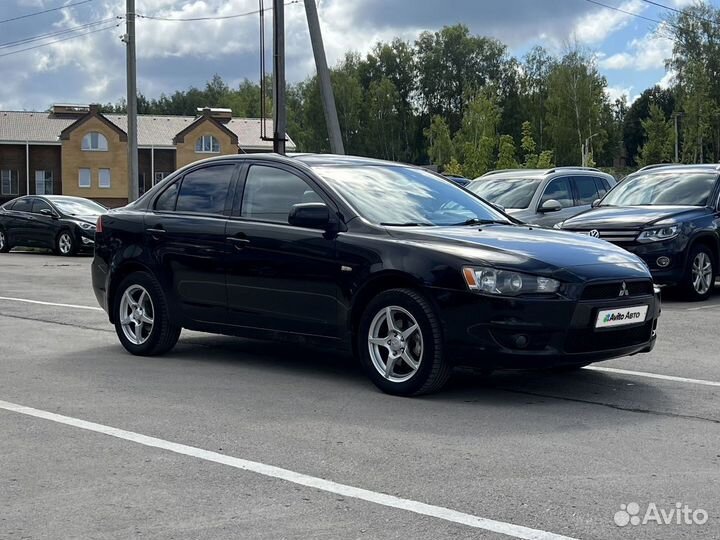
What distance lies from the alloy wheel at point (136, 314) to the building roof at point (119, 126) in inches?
2629

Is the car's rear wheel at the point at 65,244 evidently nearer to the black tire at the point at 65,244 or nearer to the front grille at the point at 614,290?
the black tire at the point at 65,244

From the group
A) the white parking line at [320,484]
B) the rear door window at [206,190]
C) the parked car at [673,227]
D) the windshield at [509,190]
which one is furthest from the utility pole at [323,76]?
the white parking line at [320,484]

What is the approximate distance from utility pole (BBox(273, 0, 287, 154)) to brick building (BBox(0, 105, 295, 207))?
179 ft

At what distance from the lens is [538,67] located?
101 meters

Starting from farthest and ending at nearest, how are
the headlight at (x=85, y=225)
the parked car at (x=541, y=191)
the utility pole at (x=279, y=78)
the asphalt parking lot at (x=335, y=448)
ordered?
1. the headlight at (x=85, y=225)
2. the utility pole at (x=279, y=78)
3. the parked car at (x=541, y=191)
4. the asphalt parking lot at (x=335, y=448)

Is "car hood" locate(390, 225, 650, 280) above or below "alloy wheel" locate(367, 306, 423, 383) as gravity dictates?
above

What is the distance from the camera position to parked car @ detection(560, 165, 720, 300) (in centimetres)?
1338

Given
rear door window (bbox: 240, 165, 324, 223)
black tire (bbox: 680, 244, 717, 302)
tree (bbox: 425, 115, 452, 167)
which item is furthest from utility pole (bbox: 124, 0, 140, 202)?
tree (bbox: 425, 115, 452, 167)

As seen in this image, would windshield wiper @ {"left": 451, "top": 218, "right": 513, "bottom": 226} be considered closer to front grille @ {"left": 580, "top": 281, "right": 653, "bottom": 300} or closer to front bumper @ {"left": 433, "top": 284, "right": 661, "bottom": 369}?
front bumper @ {"left": 433, "top": 284, "right": 661, "bottom": 369}

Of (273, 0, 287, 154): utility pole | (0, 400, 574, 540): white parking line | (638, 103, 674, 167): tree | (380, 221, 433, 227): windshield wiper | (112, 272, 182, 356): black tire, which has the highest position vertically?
(638, 103, 674, 167): tree

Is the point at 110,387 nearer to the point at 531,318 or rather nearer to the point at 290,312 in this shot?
the point at 290,312

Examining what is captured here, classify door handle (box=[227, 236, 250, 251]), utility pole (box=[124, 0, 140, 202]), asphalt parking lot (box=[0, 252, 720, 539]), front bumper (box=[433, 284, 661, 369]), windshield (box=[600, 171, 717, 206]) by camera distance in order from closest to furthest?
asphalt parking lot (box=[0, 252, 720, 539]) < front bumper (box=[433, 284, 661, 369]) < door handle (box=[227, 236, 250, 251]) < windshield (box=[600, 171, 717, 206]) < utility pole (box=[124, 0, 140, 202])

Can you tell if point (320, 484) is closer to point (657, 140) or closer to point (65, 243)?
point (65, 243)

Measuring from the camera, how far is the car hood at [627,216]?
535 inches
